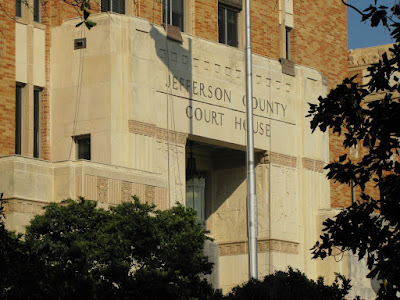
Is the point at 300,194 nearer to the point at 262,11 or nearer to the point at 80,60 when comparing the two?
the point at 262,11

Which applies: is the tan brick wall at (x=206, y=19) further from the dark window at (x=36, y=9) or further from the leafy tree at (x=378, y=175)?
the leafy tree at (x=378, y=175)

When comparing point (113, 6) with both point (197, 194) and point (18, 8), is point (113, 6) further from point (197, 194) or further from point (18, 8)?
point (197, 194)

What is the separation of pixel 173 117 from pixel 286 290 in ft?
57.6

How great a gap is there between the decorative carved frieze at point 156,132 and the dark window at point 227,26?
7.15m

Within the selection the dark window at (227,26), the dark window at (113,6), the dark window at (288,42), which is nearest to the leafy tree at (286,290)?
the dark window at (113,6)

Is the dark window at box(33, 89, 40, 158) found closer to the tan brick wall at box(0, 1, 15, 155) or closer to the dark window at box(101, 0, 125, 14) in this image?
the tan brick wall at box(0, 1, 15, 155)

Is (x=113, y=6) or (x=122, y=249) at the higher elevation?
(x=113, y=6)

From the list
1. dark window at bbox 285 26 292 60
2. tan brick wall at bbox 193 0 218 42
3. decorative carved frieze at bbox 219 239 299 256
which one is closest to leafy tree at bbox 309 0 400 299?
decorative carved frieze at bbox 219 239 299 256

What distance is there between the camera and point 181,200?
1545 inches

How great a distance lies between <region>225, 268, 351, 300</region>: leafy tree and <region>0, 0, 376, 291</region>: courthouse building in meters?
11.0

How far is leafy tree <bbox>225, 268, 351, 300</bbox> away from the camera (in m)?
22.5

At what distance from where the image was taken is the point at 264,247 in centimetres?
4356

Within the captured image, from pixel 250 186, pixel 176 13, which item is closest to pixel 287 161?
pixel 176 13

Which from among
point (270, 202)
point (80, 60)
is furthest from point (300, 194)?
point (80, 60)
